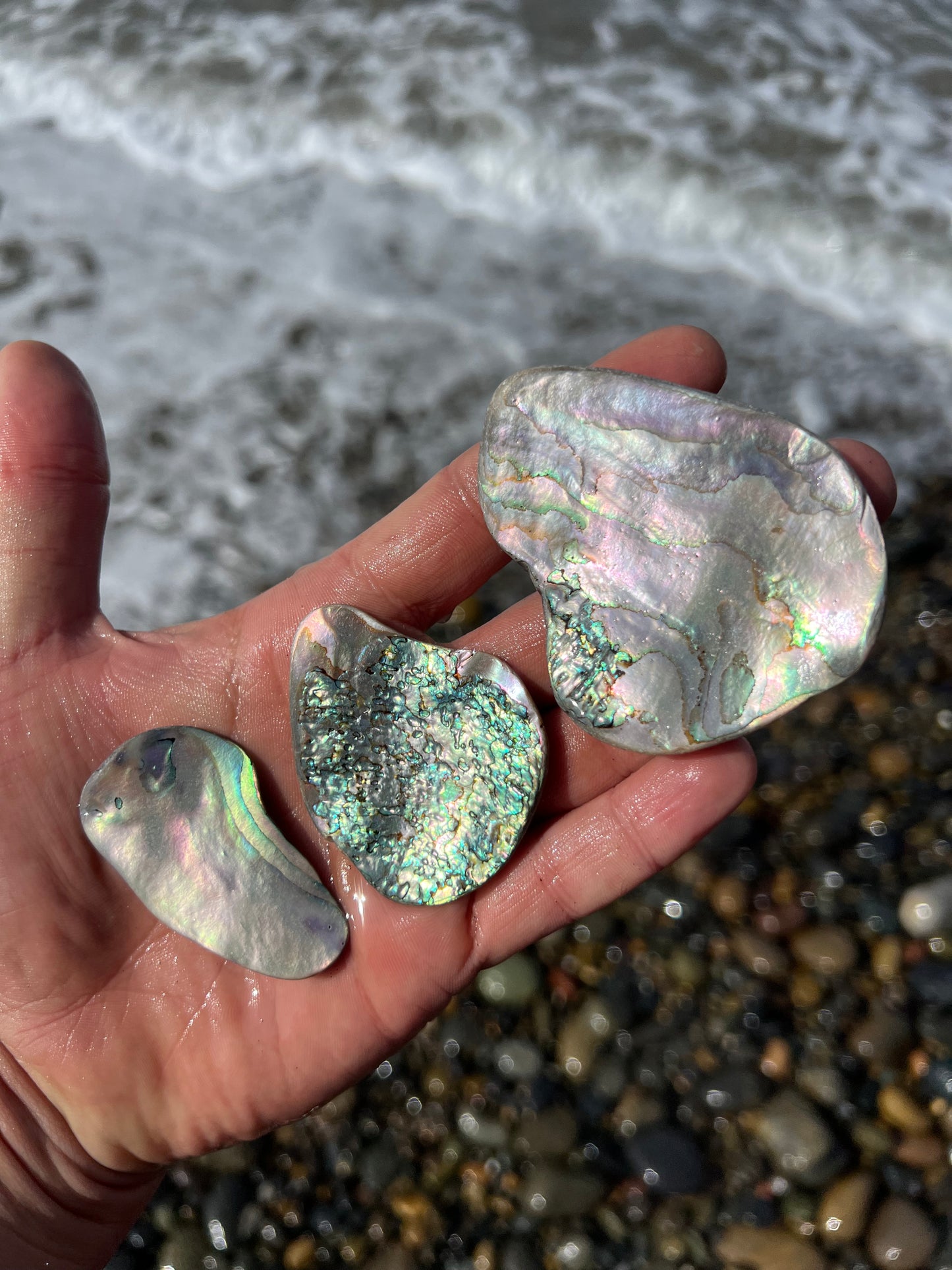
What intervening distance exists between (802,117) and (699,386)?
196 cm

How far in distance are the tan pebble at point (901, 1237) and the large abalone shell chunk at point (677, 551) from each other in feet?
3.43

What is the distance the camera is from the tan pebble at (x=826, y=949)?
2.08 m

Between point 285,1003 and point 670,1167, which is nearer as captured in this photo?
point 285,1003

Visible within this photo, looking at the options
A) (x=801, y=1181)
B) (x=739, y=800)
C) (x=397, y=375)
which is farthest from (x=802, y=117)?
(x=801, y=1181)

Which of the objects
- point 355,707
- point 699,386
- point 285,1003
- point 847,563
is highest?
point 699,386

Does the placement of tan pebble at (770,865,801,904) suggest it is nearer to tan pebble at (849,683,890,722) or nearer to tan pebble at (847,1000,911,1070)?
tan pebble at (847,1000,911,1070)

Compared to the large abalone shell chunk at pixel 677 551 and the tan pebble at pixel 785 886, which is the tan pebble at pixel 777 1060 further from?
the large abalone shell chunk at pixel 677 551

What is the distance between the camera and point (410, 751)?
1.77 meters

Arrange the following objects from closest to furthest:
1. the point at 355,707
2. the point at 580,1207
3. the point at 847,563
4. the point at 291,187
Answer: the point at 847,563, the point at 355,707, the point at 580,1207, the point at 291,187

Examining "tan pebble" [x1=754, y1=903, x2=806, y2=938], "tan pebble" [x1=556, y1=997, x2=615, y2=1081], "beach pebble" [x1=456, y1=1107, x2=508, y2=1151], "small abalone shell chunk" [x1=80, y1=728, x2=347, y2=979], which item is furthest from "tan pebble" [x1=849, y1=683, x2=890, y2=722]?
"small abalone shell chunk" [x1=80, y1=728, x2=347, y2=979]

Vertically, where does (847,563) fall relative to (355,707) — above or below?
above

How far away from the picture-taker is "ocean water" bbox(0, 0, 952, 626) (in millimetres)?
3094

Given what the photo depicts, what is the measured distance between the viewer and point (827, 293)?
10.1 ft

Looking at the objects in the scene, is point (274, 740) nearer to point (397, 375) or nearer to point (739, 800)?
point (739, 800)
